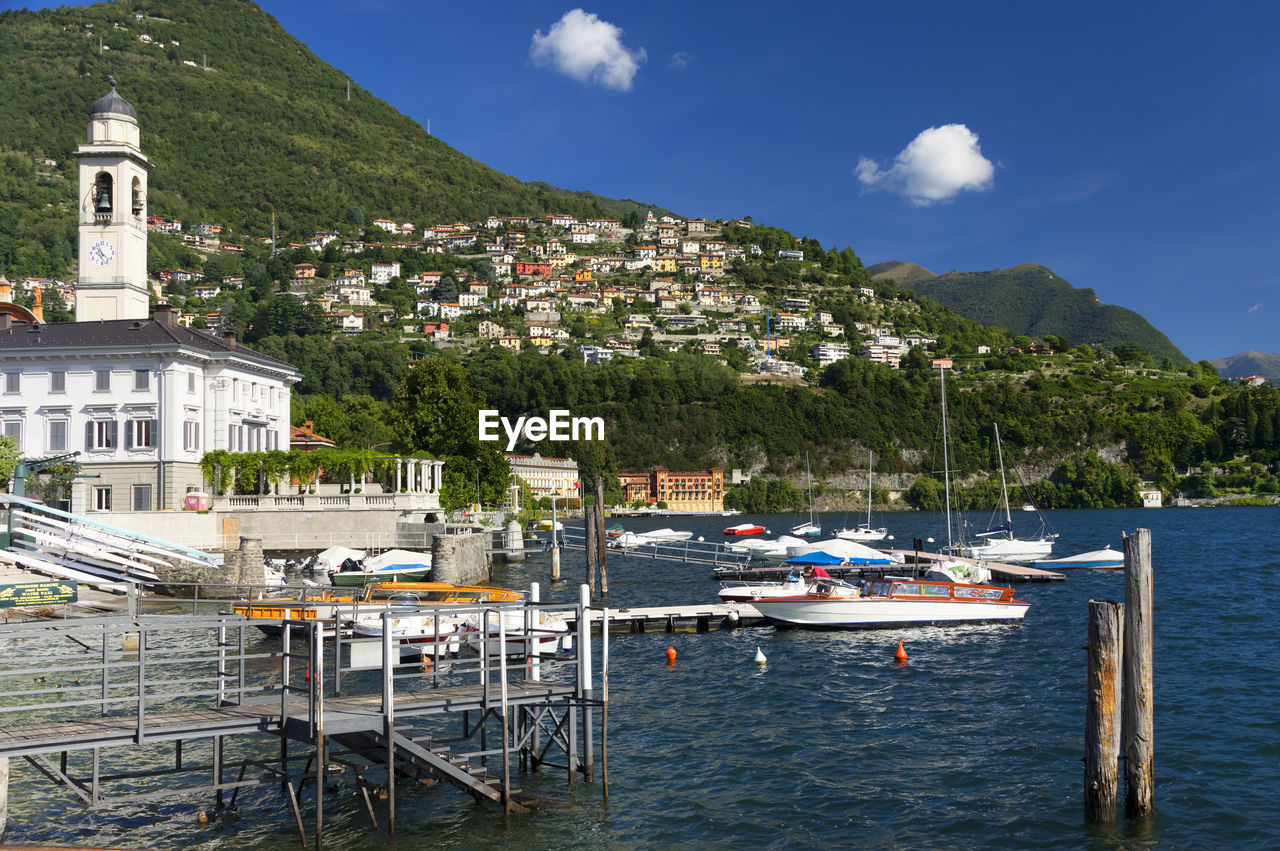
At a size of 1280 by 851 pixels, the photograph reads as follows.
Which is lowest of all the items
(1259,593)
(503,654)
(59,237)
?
(1259,593)

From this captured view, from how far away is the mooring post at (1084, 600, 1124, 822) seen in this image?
1440 cm

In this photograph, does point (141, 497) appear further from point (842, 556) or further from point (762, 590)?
point (842, 556)

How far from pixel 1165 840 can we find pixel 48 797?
1710 cm

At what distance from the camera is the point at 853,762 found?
19375mm

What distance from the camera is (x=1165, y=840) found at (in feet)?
48.1

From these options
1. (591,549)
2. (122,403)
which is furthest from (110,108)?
(591,549)

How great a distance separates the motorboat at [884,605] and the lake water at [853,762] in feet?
2.75

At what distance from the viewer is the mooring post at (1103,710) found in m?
14.4

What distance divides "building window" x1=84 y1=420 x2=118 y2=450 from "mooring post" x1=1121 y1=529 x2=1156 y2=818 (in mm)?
46885

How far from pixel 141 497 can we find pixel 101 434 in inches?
140

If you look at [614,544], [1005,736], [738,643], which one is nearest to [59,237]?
[614,544]

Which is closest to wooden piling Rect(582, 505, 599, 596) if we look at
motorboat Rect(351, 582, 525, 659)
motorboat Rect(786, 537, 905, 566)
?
motorboat Rect(786, 537, 905, 566)

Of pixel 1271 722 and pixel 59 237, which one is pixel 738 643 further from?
pixel 59 237

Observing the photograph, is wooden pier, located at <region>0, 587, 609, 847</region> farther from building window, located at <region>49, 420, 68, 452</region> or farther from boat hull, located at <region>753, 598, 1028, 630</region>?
building window, located at <region>49, 420, 68, 452</region>
